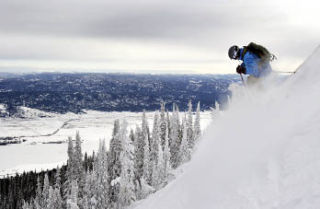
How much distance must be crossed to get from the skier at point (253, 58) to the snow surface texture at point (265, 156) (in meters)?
0.43

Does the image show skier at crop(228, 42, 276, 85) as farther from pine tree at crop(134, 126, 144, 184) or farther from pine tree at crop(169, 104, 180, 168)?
pine tree at crop(169, 104, 180, 168)

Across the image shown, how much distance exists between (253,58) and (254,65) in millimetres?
236

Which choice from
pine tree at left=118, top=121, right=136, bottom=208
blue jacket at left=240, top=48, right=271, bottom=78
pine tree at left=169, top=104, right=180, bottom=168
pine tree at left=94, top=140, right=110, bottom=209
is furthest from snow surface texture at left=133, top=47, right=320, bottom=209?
pine tree at left=169, top=104, right=180, bottom=168

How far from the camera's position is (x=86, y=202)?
58.1m

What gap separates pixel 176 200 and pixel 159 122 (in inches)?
2358

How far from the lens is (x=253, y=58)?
11.5 meters

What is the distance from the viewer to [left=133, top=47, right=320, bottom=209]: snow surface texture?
631cm

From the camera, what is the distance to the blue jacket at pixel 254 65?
453 inches

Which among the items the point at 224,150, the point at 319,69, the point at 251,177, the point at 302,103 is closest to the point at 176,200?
the point at 224,150

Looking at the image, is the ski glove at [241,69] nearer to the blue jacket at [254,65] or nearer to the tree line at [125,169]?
the blue jacket at [254,65]

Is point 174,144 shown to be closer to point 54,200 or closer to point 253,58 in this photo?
point 54,200

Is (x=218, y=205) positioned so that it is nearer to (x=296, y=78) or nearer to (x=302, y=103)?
(x=302, y=103)

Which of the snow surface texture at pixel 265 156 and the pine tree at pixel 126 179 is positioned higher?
the snow surface texture at pixel 265 156

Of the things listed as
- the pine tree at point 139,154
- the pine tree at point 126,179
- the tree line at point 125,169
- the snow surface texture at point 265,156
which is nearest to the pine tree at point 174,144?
the tree line at point 125,169
